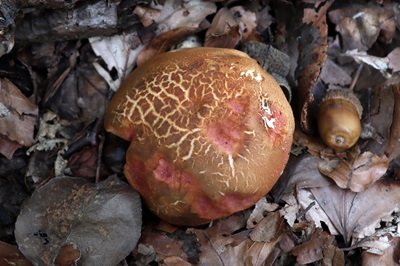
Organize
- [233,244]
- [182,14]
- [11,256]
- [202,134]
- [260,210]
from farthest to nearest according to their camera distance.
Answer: [182,14]
[260,210]
[233,244]
[11,256]
[202,134]

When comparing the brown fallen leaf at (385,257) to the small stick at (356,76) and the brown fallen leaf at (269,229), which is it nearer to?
the brown fallen leaf at (269,229)

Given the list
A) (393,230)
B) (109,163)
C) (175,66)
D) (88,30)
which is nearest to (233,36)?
(175,66)

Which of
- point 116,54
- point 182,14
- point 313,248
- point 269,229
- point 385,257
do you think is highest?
point 182,14

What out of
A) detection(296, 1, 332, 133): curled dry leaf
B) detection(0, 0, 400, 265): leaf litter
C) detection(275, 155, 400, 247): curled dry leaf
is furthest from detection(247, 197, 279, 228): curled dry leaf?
detection(296, 1, 332, 133): curled dry leaf

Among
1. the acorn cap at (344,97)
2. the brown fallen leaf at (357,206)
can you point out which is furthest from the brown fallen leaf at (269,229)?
the acorn cap at (344,97)

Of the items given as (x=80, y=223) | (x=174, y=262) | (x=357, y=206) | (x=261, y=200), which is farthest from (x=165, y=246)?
(x=357, y=206)

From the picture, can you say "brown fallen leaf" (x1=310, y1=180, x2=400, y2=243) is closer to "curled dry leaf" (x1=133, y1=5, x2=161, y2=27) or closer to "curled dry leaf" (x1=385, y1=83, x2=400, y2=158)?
"curled dry leaf" (x1=385, y1=83, x2=400, y2=158)

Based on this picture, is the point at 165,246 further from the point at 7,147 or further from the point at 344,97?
the point at 344,97
